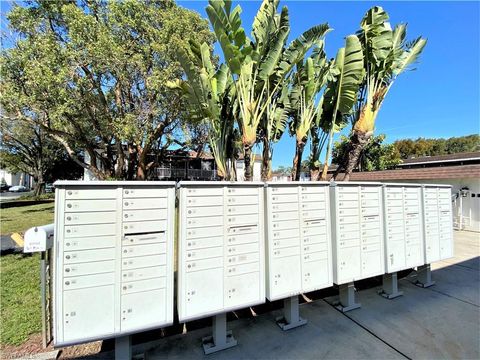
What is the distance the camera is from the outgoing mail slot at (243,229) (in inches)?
104

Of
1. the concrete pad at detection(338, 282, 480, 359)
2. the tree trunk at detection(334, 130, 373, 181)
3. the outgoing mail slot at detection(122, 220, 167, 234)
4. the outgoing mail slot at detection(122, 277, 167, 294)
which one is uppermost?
the tree trunk at detection(334, 130, 373, 181)

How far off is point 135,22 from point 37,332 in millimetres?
9813

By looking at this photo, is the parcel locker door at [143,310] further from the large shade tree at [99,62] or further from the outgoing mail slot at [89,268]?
the large shade tree at [99,62]

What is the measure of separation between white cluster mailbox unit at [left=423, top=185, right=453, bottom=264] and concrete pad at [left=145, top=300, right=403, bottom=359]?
2.21 metres

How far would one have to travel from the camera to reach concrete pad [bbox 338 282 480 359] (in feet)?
8.63

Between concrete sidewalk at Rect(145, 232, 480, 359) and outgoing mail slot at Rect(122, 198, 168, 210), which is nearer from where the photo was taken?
outgoing mail slot at Rect(122, 198, 168, 210)

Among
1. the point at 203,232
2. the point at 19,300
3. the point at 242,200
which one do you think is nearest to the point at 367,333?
the point at 242,200

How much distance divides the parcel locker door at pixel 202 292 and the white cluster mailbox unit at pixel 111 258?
0.16 m

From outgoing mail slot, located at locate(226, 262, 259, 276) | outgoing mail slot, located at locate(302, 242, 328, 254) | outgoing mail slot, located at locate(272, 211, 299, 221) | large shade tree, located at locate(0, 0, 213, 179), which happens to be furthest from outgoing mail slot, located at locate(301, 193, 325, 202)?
large shade tree, located at locate(0, 0, 213, 179)

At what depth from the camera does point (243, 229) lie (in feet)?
8.87

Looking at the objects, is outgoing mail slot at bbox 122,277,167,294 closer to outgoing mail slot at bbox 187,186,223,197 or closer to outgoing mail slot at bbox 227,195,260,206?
outgoing mail slot at bbox 187,186,223,197

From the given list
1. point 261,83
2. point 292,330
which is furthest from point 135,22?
point 292,330

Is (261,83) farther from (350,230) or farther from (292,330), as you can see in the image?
(292,330)

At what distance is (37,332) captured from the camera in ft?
9.34
